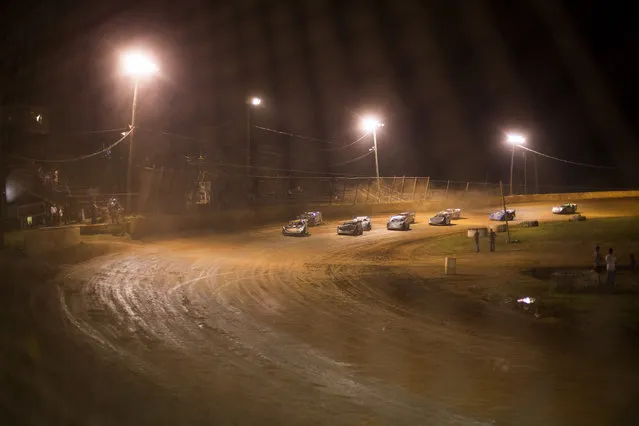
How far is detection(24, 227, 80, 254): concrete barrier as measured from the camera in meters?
24.7

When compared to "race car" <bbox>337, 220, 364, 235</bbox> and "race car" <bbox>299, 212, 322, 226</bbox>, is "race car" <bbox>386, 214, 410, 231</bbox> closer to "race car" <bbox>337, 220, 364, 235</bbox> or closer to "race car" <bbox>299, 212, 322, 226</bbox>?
"race car" <bbox>337, 220, 364, 235</bbox>

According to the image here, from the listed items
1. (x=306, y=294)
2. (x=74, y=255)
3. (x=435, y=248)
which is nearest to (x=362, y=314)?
(x=306, y=294)

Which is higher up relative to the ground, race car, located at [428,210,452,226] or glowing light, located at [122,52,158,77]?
glowing light, located at [122,52,158,77]

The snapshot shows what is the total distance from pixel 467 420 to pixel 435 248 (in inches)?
1028

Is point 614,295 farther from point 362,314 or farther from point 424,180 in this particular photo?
point 424,180

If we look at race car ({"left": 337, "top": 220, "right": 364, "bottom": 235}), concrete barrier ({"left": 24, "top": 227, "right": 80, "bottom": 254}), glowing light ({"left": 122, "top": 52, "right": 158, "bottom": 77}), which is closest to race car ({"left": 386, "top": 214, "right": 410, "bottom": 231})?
race car ({"left": 337, "top": 220, "right": 364, "bottom": 235})

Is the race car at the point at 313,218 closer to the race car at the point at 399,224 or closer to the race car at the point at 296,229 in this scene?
the race car at the point at 399,224

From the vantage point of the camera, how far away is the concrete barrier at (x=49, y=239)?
24.7 m

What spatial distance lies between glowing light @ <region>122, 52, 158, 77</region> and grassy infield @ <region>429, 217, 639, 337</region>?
731 inches

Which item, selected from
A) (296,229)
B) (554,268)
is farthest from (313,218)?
(554,268)

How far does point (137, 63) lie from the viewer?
2866 centimetres

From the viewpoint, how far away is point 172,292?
1678cm

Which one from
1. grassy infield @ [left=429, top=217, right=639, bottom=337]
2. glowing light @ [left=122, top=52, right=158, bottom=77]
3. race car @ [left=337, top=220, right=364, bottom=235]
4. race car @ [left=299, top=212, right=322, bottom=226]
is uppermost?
glowing light @ [left=122, top=52, right=158, bottom=77]

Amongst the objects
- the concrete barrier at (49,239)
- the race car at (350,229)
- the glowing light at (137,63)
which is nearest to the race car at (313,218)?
the race car at (350,229)
